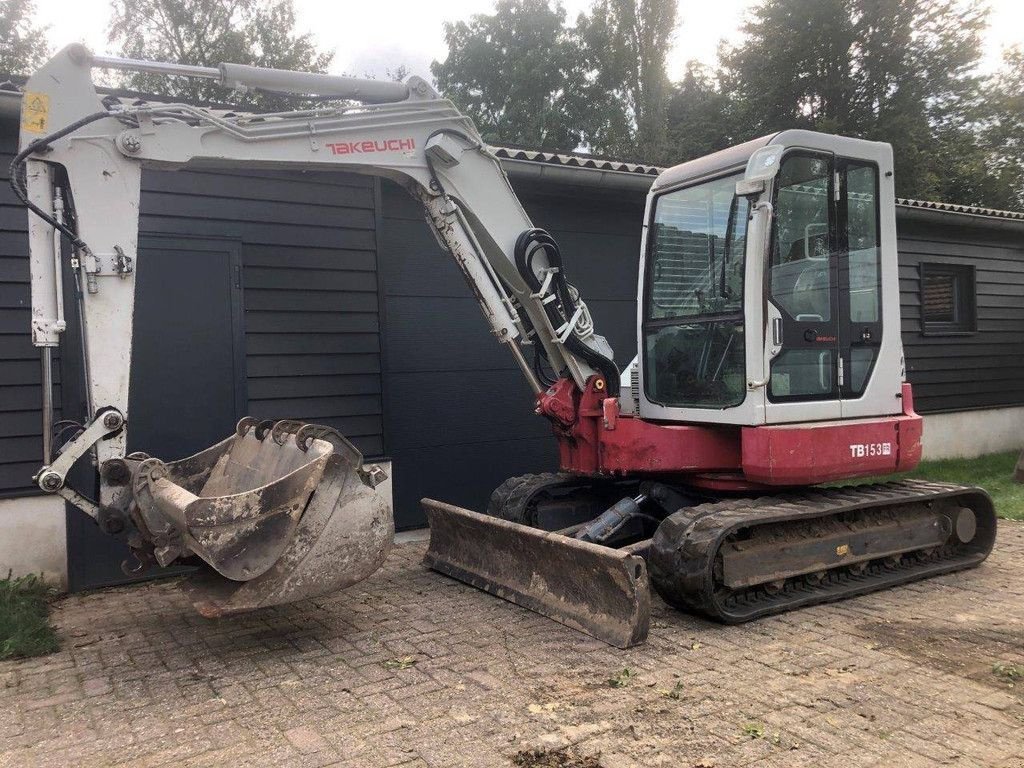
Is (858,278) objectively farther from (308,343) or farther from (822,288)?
(308,343)

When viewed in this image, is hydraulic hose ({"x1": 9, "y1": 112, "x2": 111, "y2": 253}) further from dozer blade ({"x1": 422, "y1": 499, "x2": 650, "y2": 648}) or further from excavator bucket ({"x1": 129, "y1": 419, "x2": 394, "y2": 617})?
dozer blade ({"x1": 422, "y1": 499, "x2": 650, "y2": 648})

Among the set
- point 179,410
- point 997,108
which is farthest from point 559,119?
point 179,410

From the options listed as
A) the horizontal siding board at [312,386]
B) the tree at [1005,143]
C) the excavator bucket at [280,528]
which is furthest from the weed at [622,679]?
the tree at [1005,143]

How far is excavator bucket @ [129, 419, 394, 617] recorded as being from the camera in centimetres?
387

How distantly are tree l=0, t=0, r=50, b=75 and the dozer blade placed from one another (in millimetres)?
31015

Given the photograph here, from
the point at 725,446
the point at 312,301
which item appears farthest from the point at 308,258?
the point at 725,446

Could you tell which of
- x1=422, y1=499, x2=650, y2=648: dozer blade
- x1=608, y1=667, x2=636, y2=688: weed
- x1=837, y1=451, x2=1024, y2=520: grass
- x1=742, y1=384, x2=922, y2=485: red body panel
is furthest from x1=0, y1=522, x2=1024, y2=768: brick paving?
x1=837, y1=451, x2=1024, y2=520: grass

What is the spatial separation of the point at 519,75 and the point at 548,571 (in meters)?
32.9

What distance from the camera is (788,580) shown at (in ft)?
16.5

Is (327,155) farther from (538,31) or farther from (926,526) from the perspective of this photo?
(538,31)

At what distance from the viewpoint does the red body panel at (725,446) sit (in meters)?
4.86

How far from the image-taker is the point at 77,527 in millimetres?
5660

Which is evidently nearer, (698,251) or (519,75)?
(698,251)

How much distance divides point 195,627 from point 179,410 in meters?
1.83
